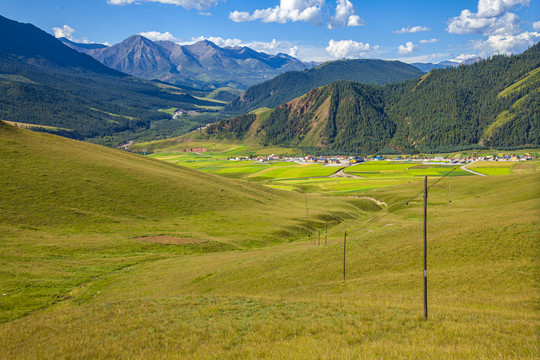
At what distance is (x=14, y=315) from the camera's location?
88.2 ft

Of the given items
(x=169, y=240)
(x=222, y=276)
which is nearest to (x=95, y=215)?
(x=169, y=240)

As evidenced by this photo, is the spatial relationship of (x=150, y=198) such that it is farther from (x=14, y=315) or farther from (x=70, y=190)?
(x=14, y=315)

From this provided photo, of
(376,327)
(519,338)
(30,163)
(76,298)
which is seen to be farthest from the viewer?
(30,163)

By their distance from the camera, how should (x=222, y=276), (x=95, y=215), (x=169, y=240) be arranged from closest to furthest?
1. (x=222, y=276)
2. (x=169, y=240)
3. (x=95, y=215)

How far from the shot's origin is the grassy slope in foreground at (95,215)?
39031mm

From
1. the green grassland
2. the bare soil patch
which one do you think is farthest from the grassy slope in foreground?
the bare soil patch

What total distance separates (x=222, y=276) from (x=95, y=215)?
36731 millimetres

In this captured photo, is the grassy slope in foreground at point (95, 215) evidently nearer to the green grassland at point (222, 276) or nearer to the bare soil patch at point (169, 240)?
the green grassland at point (222, 276)

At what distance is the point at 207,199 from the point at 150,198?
15014 mm

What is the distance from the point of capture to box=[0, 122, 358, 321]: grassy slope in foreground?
39.0m

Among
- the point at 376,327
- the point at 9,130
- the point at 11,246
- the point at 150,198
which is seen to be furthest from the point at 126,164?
the point at 376,327

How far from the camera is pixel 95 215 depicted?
61781mm

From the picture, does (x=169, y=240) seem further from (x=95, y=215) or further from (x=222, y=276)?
(x=222, y=276)

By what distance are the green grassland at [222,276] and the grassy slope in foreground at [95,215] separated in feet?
1.08
